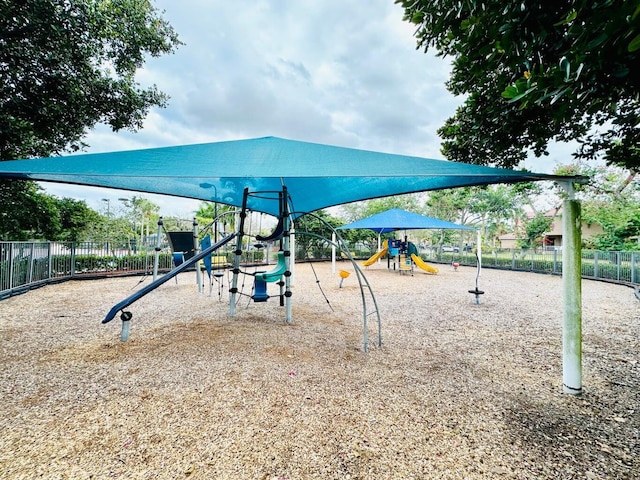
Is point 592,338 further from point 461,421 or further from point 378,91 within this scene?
point 378,91

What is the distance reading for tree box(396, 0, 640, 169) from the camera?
4.24 ft

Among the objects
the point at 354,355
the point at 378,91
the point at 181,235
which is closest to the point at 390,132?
the point at 378,91

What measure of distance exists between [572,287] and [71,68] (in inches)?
346

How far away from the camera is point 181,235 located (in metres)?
6.12

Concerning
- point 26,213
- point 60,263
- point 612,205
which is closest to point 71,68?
point 26,213

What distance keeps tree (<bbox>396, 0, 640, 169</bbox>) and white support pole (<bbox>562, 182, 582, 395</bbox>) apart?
2.23 ft

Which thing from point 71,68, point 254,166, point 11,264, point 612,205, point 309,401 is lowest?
A: point 309,401

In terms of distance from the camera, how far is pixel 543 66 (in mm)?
1560

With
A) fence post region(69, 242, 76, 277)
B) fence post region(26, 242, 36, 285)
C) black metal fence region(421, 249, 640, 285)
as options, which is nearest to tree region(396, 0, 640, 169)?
black metal fence region(421, 249, 640, 285)

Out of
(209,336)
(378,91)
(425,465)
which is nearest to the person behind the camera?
(425,465)

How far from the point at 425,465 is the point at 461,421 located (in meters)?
0.52

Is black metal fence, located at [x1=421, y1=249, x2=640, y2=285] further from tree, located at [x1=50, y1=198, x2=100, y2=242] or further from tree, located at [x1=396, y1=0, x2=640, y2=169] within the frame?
tree, located at [x1=50, y1=198, x2=100, y2=242]

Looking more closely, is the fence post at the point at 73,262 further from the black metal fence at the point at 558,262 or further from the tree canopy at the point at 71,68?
the black metal fence at the point at 558,262

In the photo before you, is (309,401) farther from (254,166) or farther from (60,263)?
(60,263)
